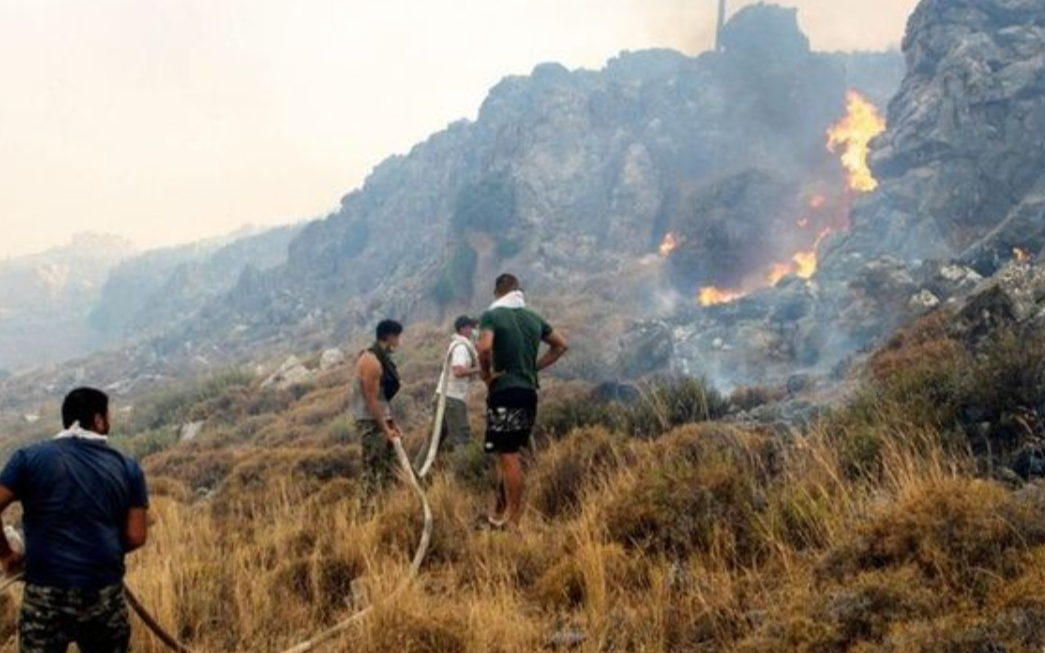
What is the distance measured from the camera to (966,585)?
3.51 m

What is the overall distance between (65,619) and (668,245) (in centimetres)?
5186

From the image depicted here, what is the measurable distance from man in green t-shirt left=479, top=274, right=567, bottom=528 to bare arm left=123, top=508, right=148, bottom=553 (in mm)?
3079

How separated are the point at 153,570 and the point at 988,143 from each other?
A: 135 ft

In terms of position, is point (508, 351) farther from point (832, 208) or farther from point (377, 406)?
point (832, 208)

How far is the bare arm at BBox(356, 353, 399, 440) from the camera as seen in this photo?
800cm

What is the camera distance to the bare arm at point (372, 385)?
8.00 m

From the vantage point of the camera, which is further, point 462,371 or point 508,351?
point 462,371

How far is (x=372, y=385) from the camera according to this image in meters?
8.05

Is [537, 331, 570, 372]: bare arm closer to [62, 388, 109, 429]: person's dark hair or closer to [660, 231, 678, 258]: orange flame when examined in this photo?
[62, 388, 109, 429]: person's dark hair

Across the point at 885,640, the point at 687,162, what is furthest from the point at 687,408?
the point at 687,162

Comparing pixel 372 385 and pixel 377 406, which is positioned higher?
pixel 372 385

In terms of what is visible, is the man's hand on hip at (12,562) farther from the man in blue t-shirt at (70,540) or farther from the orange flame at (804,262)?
the orange flame at (804,262)

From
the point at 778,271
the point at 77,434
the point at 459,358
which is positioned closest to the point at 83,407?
the point at 77,434

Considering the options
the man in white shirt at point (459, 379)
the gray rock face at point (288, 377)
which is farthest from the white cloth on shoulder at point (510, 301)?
the gray rock face at point (288, 377)
